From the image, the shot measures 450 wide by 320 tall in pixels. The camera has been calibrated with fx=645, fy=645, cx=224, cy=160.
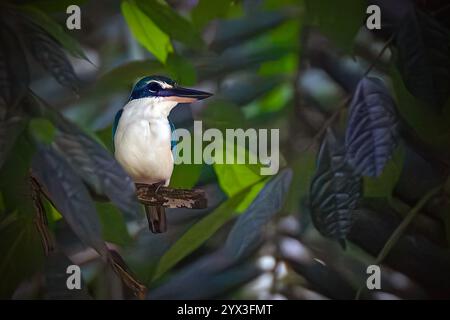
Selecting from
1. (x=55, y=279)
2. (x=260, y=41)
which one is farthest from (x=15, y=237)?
(x=260, y=41)

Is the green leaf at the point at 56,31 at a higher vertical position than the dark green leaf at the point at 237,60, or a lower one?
higher

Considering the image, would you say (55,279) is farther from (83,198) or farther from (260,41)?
(260,41)

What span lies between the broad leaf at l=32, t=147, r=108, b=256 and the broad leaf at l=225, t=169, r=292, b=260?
41cm

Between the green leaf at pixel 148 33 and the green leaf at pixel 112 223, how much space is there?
1.56 feet

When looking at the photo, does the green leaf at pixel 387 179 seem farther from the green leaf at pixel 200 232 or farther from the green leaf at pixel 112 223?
the green leaf at pixel 112 223

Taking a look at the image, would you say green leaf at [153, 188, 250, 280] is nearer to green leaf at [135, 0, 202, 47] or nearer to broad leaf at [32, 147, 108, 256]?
broad leaf at [32, 147, 108, 256]

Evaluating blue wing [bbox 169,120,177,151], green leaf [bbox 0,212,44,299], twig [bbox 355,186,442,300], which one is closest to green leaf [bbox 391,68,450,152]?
twig [bbox 355,186,442,300]

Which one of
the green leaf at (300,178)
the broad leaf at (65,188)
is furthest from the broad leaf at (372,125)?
the broad leaf at (65,188)

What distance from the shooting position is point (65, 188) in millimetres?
1933

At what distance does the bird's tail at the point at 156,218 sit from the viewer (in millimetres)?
1955

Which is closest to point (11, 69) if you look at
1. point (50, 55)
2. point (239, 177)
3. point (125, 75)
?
point (50, 55)

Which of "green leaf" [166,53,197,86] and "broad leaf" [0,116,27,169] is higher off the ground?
"green leaf" [166,53,197,86]

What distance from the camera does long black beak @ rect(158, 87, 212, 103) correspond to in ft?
6.35

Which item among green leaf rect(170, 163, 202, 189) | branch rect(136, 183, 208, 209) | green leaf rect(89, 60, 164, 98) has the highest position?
green leaf rect(89, 60, 164, 98)
